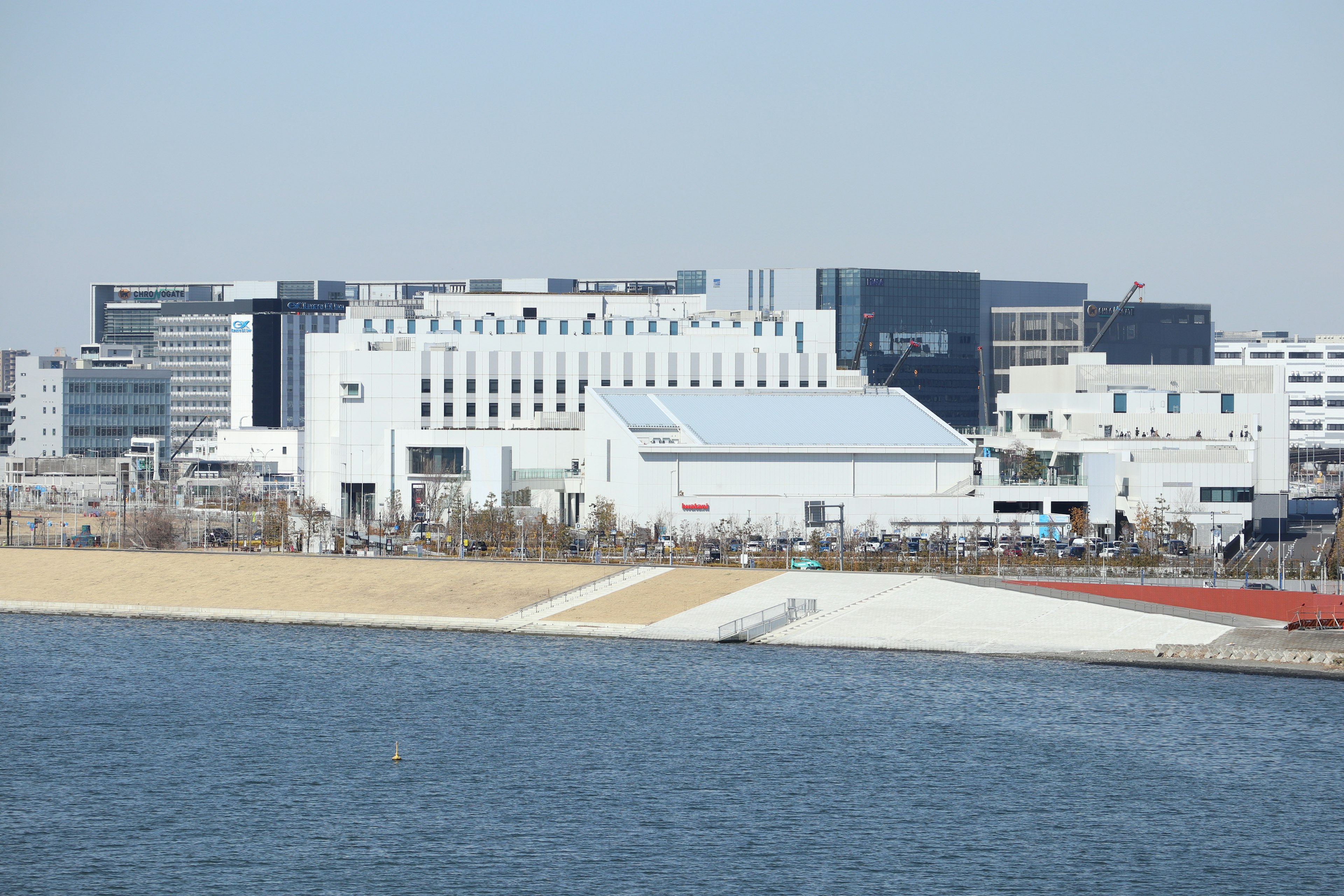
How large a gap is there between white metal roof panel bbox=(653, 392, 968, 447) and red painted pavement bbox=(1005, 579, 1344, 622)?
38918mm

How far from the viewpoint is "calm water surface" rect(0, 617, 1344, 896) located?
59.5 m

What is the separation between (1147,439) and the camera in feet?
526

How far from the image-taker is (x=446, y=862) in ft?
197

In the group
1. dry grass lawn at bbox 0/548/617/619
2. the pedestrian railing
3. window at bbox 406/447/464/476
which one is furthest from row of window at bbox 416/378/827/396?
the pedestrian railing

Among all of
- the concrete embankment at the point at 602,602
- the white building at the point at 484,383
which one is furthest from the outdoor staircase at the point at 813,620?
the white building at the point at 484,383

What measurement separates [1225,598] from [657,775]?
165 feet

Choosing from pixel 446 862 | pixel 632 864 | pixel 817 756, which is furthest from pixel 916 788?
pixel 446 862

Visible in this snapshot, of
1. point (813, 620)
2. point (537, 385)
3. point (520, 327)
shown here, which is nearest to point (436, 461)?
point (537, 385)

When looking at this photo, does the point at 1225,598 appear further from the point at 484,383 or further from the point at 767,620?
the point at 484,383

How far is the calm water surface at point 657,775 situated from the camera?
59.5 m

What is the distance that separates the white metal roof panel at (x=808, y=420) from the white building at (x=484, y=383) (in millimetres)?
6504

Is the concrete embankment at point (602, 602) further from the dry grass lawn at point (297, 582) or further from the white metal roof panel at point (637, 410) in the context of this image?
the white metal roof panel at point (637, 410)

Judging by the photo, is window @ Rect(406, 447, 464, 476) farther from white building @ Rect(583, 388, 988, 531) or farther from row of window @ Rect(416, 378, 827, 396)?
row of window @ Rect(416, 378, 827, 396)

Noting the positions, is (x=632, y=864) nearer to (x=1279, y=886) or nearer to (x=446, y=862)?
(x=446, y=862)
